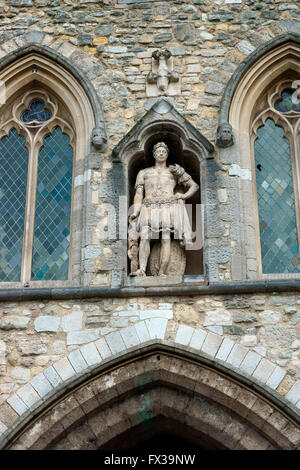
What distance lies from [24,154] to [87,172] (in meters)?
1.06

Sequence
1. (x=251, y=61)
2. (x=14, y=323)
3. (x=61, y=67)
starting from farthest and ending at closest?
(x=61, y=67) < (x=251, y=61) < (x=14, y=323)

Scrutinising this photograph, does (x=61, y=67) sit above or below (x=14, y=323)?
above

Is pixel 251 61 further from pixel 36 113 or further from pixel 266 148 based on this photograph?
pixel 36 113

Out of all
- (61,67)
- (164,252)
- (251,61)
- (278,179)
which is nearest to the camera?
(164,252)

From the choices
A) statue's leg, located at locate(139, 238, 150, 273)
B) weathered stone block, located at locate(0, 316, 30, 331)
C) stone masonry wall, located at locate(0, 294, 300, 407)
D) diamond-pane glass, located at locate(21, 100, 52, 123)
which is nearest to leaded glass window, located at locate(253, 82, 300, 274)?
stone masonry wall, located at locate(0, 294, 300, 407)

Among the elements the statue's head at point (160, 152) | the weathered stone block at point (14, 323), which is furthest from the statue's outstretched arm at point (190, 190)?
the weathered stone block at point (14, 323)

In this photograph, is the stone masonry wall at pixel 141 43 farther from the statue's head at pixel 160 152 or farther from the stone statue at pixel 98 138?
the statue's head at pixel 160 152

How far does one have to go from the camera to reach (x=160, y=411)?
30.0ft

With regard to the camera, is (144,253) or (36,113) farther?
(36,113)

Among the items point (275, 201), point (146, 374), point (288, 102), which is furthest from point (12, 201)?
point (288, 102)

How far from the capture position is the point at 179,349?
895 cm

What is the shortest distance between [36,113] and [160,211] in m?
2.35

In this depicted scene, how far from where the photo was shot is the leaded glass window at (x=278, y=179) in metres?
10.0
